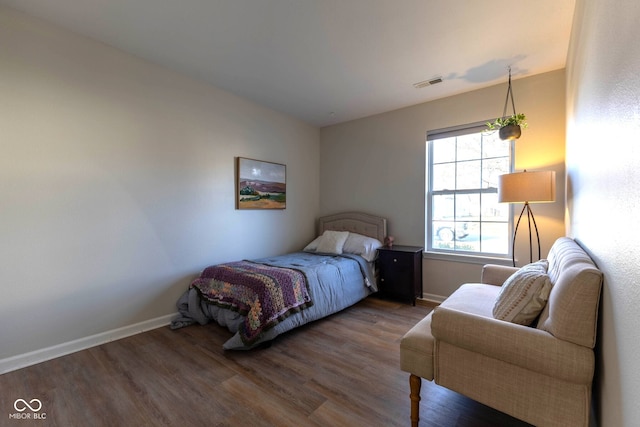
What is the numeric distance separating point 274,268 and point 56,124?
2227 millimetres

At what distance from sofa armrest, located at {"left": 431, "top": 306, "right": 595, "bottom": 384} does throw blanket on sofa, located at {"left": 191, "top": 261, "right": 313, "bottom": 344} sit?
141 cm

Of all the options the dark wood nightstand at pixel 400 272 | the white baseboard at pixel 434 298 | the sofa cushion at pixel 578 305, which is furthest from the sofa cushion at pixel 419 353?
the white baseboard at pixel 434 298

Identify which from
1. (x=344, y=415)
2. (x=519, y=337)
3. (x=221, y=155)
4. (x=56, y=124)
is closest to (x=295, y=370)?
(x=344, y=415)

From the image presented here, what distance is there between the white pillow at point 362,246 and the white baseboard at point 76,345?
232cm

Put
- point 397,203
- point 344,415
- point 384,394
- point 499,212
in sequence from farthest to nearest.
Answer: point 397,203
point 499,212
point 384,394
point 344,415

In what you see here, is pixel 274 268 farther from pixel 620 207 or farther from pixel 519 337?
pixel 620 207

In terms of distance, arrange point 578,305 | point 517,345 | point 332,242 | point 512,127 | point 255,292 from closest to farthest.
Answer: point 578,305 → point 517,345 → point 255,292 → point 512,127 → point 332,242

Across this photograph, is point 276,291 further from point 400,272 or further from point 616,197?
point 616,197

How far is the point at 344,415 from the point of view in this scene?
1.60m

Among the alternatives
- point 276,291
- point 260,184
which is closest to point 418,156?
point 260,184

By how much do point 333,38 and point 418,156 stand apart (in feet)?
6.45

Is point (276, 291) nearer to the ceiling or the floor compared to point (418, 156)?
nearer to the floor

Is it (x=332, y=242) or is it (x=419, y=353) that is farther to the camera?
(x=332, y=242)

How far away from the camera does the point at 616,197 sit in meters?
0.86
